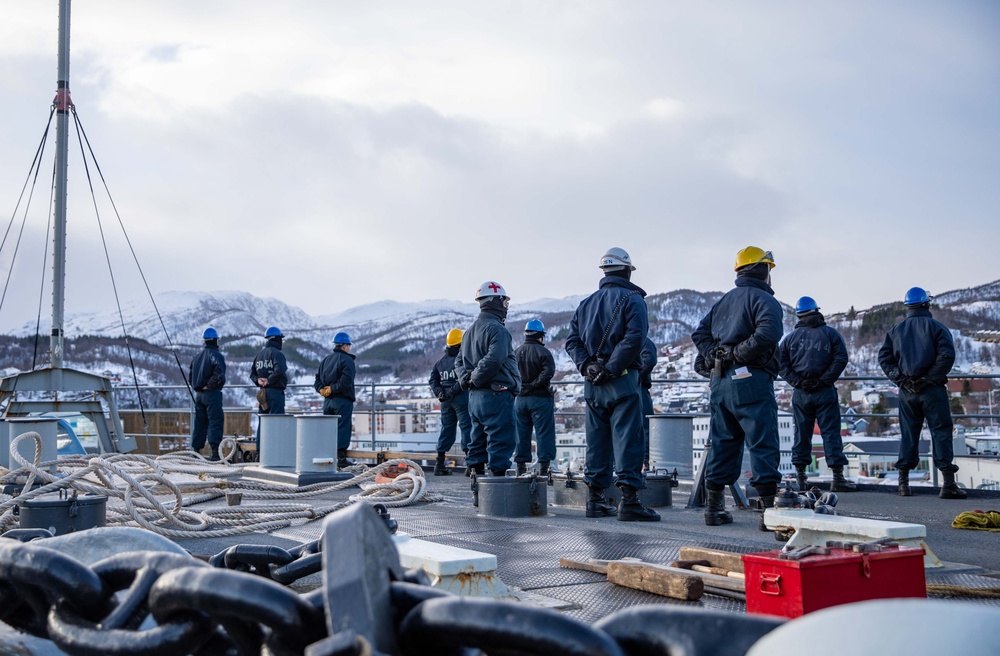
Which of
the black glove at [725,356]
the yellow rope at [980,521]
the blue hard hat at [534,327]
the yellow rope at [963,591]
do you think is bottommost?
the yellow rope at [980,521]

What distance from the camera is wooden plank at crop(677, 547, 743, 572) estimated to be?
142 inches

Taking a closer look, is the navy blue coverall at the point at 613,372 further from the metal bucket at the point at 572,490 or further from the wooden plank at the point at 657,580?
the wooden plank at the point at 657,580

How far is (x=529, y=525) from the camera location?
5.86 m

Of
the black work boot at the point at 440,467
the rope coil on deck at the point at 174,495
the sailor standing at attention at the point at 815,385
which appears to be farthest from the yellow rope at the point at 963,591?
the black work boot at the point at 440,467

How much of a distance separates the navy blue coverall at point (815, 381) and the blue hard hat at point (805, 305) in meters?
0.10

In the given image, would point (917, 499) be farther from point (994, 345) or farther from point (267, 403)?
point (994, 345)

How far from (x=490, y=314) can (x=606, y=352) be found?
2.43m

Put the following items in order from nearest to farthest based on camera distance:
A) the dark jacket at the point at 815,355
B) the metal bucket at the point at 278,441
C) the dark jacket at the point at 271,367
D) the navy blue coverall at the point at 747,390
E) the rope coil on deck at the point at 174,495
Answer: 1. the rope coil on deck at the point at 174,495
2. the navy blue coverall at the point at 747,390
3. the metal bucket at the point at 278,441
4. the dark jacket at the point at 815,355
5. the dark jacket at the point at 271,367

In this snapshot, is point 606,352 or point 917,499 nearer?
point 606,352

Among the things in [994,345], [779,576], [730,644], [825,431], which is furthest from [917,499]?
[994,345]

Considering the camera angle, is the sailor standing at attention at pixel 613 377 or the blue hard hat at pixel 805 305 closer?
the sailor standing at attention at pixel 613 377

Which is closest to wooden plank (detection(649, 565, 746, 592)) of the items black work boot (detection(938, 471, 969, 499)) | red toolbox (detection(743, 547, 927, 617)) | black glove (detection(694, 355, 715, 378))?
red toolbox (detection(743, 547, 927, 617))

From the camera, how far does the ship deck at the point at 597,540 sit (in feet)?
11.1

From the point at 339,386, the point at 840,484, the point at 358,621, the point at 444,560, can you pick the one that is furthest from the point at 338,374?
the point at 358,621
